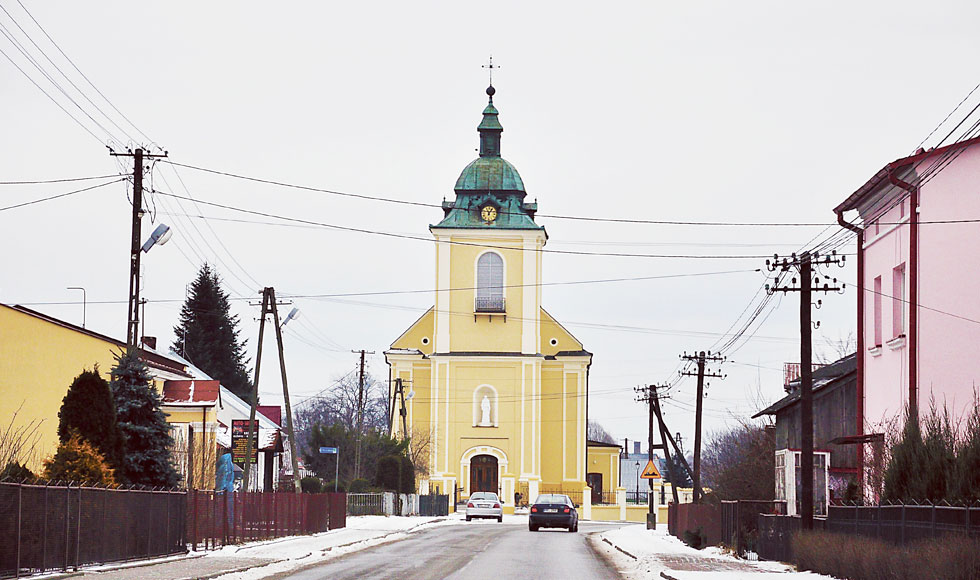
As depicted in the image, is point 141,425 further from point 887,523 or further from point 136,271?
point 887,523

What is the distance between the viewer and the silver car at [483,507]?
61.7 meters

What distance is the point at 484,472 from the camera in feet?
260

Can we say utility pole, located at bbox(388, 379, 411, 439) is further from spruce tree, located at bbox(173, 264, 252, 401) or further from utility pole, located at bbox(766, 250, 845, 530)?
utility pole, located at bbox(766, 250, 845, 530)

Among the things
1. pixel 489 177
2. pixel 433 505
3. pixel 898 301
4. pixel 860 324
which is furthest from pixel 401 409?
pixel 898 301

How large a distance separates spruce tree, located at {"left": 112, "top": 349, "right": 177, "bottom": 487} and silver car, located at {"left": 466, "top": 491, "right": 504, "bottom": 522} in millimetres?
34282

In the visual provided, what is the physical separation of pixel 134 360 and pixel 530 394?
5239cm

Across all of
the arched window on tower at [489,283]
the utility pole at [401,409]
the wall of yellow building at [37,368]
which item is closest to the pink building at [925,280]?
the wall of yellow building at [37,368]

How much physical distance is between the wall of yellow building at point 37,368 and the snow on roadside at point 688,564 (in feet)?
47.1

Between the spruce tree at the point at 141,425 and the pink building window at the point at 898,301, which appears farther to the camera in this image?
the pink building window at the point at 898,301

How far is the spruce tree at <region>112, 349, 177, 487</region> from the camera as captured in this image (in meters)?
27.7

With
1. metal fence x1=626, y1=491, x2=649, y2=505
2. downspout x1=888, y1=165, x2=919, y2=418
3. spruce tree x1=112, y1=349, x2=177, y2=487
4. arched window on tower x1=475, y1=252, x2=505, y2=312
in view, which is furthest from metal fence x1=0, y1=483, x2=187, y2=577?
arched window on tower x1=475, y1=252, x2=505, y2=312

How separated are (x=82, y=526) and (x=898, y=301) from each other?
17.3 metres

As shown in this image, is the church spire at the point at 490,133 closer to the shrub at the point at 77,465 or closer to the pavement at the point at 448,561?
the pavement at the point at 448,561

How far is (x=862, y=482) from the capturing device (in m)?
29.7
